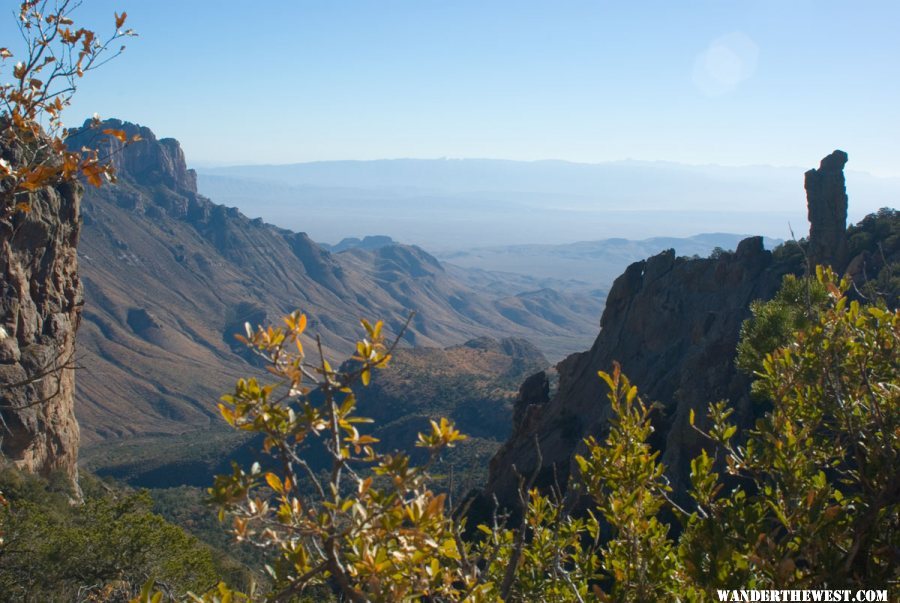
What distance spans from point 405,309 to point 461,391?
118m

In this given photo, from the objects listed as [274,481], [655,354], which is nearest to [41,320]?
[655,354]

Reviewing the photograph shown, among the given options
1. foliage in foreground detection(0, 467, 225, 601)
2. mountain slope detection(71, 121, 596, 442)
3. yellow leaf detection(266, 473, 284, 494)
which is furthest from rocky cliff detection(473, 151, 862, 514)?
mountain slope detection(71, 121, 596, 442)

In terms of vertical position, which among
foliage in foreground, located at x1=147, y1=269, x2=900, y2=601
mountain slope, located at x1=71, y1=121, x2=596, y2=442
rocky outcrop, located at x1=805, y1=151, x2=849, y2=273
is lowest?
mountain slope, located at x1=71, y1=121, x2=596, y2=442

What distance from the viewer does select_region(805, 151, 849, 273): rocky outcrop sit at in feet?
84.0

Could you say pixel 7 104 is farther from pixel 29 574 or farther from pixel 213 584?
pixel 213 584

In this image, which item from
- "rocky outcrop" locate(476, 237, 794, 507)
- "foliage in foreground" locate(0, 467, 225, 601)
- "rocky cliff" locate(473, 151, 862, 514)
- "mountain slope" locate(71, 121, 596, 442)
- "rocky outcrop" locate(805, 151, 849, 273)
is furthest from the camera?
"mountain slope" locate(71, 121, 596, 442)

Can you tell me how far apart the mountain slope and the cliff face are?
33900mm

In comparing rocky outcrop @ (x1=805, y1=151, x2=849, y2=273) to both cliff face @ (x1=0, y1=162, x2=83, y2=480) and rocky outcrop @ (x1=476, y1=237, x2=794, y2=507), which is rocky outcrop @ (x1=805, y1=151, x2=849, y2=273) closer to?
rocky outcrop @ (x1=476, y1=237, x2=794, y2=507)

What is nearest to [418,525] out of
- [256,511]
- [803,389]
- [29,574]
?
[256,511]

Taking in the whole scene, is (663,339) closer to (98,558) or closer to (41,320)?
(98,558)

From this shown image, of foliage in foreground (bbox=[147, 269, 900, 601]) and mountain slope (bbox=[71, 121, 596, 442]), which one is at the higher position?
foliage in foreground (bbox=[147, 269, 900, 601])

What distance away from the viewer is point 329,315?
510 ft

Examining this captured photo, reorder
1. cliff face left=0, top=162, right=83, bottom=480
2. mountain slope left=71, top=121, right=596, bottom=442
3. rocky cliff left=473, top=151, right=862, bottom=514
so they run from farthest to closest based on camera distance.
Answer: mountain slope left=71, top=121, right=596, bottom=442
cliff face left=0, top=162, right=83, bottom=480
rocky cliff left=473, top=151, right=862, bottom=514

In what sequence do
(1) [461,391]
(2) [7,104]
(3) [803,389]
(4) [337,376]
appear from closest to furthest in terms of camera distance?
(4) [337,376] → (2) [7,104] → (3) [803,389] → (1) [461,391]
